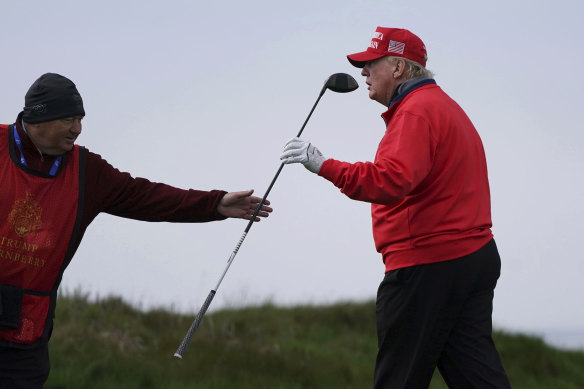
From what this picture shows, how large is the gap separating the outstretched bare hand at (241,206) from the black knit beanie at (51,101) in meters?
0.97

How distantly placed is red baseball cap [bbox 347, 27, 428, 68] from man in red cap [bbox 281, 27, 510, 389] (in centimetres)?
29

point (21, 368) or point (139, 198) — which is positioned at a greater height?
point (139, 198)

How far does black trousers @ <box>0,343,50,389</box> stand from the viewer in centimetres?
426

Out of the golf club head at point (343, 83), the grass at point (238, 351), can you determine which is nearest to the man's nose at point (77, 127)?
the golf club head at point (343, 83)

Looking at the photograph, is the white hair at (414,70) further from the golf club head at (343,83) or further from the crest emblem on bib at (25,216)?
the crest emblem on bib at (25,216)

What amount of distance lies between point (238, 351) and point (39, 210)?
16.6 feet

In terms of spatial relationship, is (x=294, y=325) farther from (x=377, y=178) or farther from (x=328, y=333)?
(x=377, y=178)

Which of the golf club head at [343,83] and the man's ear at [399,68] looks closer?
the man's ear at [399,68]

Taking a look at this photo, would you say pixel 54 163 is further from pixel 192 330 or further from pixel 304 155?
pixel 304 155

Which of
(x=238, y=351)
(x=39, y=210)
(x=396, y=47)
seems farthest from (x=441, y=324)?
(x=238, y=351)

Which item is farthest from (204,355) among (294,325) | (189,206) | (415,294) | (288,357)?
(415,294)

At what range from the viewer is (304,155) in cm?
434

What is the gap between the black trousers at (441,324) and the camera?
4344 millimetres

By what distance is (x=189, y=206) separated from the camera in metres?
4.89
